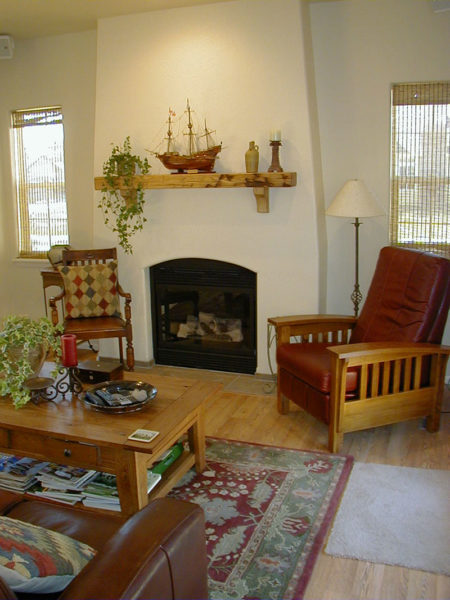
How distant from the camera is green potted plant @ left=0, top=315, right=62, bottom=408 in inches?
102

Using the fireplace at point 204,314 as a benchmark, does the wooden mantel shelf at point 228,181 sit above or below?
above

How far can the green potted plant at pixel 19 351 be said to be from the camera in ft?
8.53

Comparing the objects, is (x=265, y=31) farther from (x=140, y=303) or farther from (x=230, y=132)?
(x=140, y=303)

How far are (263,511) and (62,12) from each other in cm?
362

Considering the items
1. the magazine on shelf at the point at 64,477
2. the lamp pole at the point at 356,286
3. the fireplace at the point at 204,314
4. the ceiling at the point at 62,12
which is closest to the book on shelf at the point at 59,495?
the magazine on shelf at the point at 64,477

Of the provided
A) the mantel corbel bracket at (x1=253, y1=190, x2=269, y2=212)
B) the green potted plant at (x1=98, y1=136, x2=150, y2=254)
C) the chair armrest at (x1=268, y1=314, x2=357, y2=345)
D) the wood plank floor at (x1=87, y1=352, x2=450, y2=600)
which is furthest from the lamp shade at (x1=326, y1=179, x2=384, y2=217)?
the green potted plant at (x1=98, y1=136, x2=150, y2=254)

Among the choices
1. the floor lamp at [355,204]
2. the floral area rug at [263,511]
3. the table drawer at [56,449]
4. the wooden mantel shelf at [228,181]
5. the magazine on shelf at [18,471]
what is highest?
the wooden mantel shelf at [228,181]

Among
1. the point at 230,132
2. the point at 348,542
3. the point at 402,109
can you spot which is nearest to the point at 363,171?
the point at 402,109

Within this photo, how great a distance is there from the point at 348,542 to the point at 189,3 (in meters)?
3.49

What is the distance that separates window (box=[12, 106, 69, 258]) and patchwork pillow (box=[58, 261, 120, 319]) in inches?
32.5

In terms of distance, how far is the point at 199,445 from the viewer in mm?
2898

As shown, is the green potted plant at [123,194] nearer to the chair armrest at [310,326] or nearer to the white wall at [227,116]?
the white wall at [227,116]

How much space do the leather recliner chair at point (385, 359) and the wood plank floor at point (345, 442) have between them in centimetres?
13

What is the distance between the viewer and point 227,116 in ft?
13.6
